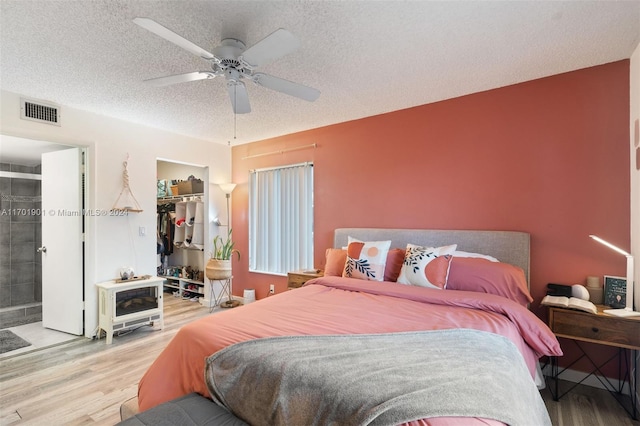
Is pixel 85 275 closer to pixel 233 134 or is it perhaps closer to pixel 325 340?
pixel 233 134

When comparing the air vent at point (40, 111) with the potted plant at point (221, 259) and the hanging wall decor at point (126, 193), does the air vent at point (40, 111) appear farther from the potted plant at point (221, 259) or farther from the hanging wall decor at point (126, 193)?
the potted plant at point (221, 259)

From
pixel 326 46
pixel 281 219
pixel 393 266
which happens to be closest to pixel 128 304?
pixel 281 219

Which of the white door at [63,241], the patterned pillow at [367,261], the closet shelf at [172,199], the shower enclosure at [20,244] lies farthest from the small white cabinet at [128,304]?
the patterned pillow at [367,261]

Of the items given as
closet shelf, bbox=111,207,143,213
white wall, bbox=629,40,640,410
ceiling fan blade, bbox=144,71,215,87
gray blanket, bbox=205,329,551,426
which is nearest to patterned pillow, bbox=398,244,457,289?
gray blanket, bbox=205,329,551,426

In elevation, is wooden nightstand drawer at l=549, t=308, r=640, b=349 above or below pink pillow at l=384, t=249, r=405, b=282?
below

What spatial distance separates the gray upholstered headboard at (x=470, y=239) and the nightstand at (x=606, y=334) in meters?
0.49

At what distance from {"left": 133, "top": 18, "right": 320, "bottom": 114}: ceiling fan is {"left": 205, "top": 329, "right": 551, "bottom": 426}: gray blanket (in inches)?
60.4

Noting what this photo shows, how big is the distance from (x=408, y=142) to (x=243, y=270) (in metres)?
3.17

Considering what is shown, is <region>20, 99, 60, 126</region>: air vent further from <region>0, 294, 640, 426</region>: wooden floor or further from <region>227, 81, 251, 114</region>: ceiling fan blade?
<region>0, 294, 640, 426</region>: wooden floor

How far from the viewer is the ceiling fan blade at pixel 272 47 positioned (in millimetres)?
1530

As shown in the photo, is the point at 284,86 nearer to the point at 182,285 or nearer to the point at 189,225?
the point at 189,225

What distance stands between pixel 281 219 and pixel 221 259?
3.48ft

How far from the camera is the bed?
3.43ft

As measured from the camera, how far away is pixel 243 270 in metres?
4.83
